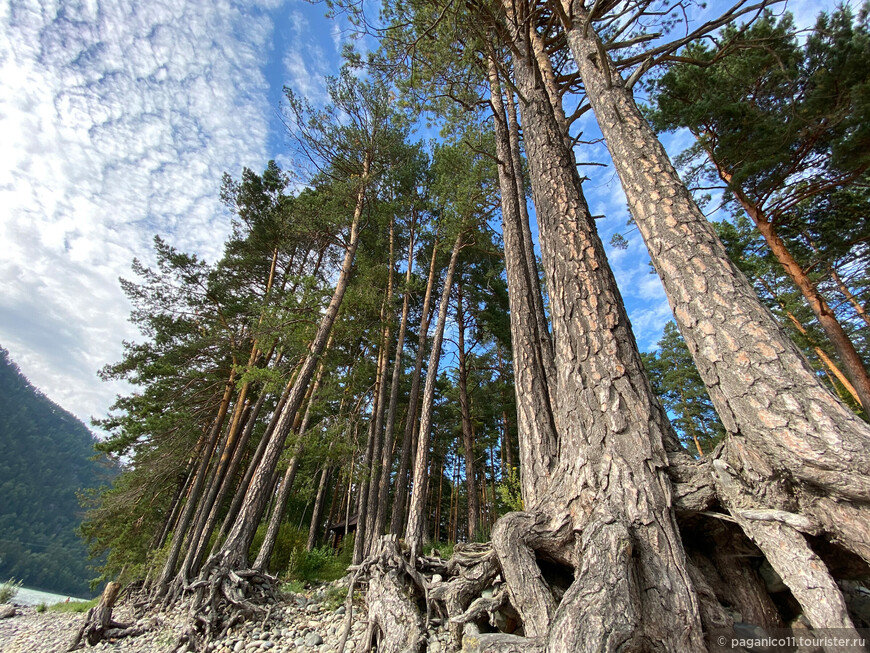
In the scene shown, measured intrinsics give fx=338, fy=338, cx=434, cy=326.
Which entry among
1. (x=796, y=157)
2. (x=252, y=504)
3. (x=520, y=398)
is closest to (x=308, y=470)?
(x=252, y=504)

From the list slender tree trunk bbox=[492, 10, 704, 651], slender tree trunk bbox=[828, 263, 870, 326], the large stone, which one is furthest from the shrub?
slender tree trunk bbox=[828, 263, 870, 326]

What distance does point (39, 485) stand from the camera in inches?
2275

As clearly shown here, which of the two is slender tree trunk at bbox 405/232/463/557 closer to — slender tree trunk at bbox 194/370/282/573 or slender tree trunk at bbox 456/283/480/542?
slender tree trunk at bbox 456/283/480/542

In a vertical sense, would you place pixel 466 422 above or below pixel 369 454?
above

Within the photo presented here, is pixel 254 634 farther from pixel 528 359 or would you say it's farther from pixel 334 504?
pixel 334 504

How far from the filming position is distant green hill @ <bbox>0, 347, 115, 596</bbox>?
1629 inches

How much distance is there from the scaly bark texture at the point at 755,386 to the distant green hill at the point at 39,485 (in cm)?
4231

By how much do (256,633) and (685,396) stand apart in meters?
23.0

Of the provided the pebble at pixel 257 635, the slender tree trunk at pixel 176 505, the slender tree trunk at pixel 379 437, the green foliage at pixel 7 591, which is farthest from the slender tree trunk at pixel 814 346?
the green foliage at pixel 7 591

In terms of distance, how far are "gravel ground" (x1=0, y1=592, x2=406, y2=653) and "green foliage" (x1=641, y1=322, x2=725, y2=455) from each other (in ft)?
64.9

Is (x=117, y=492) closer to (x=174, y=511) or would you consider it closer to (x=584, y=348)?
(x=174, y=511)

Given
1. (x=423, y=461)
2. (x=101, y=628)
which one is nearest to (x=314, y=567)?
(x=101, y=628)

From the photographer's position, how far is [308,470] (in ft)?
33.8

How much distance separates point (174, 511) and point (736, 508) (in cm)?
1570
